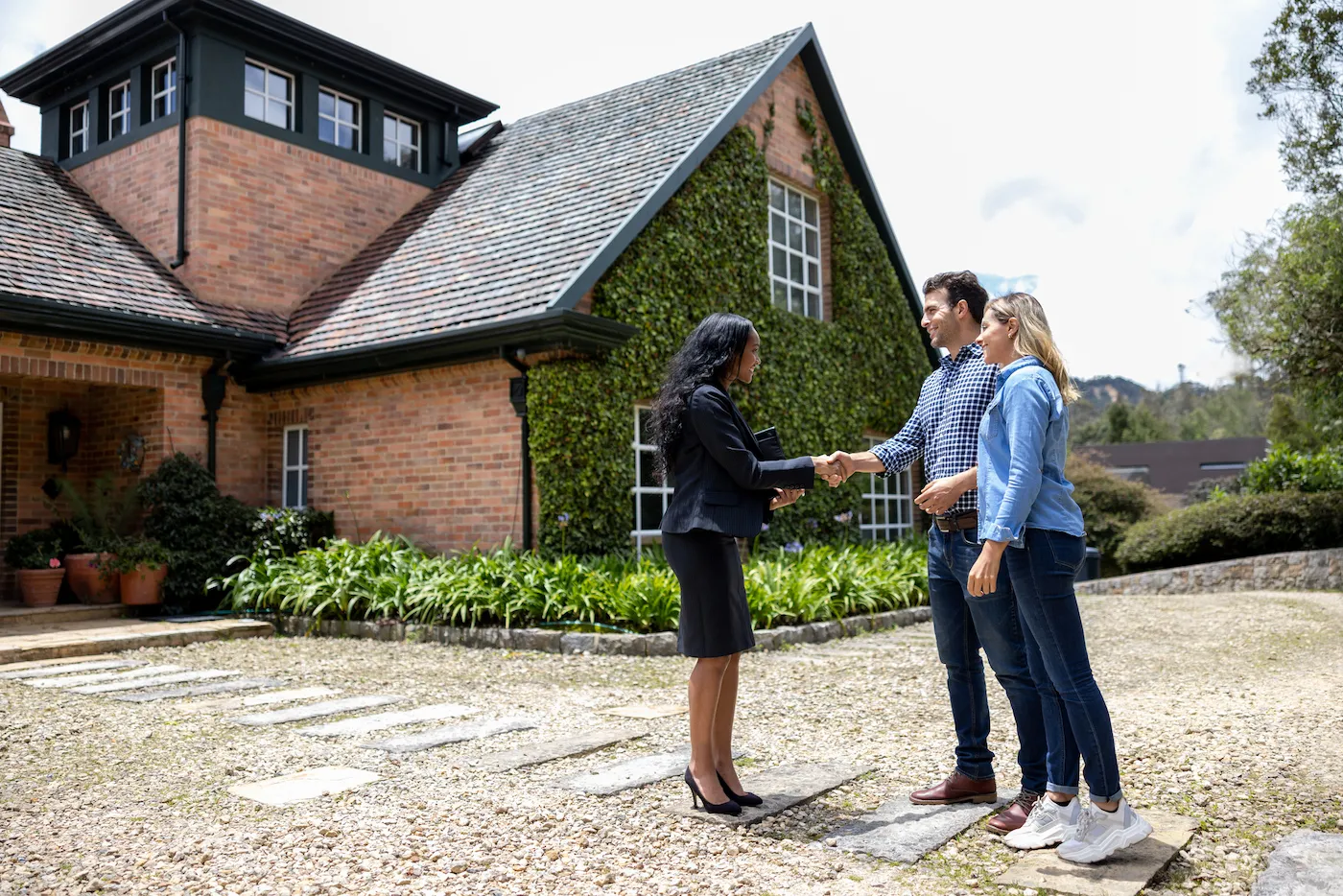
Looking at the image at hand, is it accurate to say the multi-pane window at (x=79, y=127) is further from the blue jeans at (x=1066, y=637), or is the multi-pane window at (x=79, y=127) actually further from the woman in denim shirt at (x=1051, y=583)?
the blue jeans at (x=1066, y=637)

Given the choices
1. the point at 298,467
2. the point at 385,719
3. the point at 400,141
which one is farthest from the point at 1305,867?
the point at 400,141

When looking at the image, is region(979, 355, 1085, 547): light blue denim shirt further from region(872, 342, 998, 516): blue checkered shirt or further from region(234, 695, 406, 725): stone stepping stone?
region(234, 695, 406, 725): stone stepping stone

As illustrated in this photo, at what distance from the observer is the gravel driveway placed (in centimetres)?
288

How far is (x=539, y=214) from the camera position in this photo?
436 inches

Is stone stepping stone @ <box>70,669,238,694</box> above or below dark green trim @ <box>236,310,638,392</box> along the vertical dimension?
below

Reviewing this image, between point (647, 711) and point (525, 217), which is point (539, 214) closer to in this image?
point (525, 217)

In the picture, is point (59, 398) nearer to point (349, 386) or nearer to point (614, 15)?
point (349, 386)

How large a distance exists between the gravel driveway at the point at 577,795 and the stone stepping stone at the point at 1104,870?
2.2 inches

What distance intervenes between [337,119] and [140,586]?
666 centimetres

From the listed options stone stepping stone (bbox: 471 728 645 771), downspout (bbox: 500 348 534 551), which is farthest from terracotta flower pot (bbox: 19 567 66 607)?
stone stepping stone (bbox: 471 728 645 771)

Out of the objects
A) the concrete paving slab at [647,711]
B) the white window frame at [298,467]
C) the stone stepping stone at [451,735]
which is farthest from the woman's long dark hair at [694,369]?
the white window frame at [298,467]

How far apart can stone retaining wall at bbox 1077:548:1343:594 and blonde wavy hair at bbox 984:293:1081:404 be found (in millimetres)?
11661

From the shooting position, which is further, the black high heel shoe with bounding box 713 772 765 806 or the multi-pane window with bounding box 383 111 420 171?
the multi-pane window with bounding box 383 111 420 171

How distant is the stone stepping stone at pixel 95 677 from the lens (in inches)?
250
